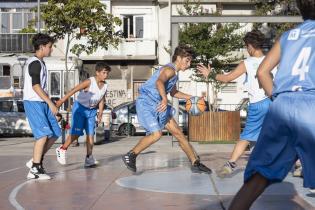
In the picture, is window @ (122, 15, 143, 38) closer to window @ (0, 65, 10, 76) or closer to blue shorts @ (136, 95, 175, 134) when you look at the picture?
window @ (0, 65, 10, 76)

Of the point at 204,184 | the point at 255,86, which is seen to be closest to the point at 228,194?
the point at 204,184

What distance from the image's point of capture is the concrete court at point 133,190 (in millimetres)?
6965

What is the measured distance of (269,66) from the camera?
4660mm

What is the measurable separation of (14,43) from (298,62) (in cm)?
3719

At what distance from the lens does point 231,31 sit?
35.9 m

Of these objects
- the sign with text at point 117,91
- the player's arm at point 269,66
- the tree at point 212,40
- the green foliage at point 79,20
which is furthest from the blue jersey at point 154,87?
the sign with text at point 117,91

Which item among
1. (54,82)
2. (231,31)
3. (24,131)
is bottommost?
(24,131)

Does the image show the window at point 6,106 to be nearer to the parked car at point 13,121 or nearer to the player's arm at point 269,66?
the parked car at point 13,121

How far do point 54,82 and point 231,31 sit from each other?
10594 millimetres

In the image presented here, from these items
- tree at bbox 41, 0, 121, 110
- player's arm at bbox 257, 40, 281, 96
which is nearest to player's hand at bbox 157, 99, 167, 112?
player's arm at bbox 257, 40, 281, 96

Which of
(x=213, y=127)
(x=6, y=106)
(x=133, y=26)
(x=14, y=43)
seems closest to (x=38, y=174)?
(x=213, y=127)

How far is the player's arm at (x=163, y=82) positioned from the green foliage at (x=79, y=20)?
21.6m

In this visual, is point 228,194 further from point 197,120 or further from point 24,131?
point 24,131

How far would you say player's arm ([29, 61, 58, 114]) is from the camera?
9.16 m
